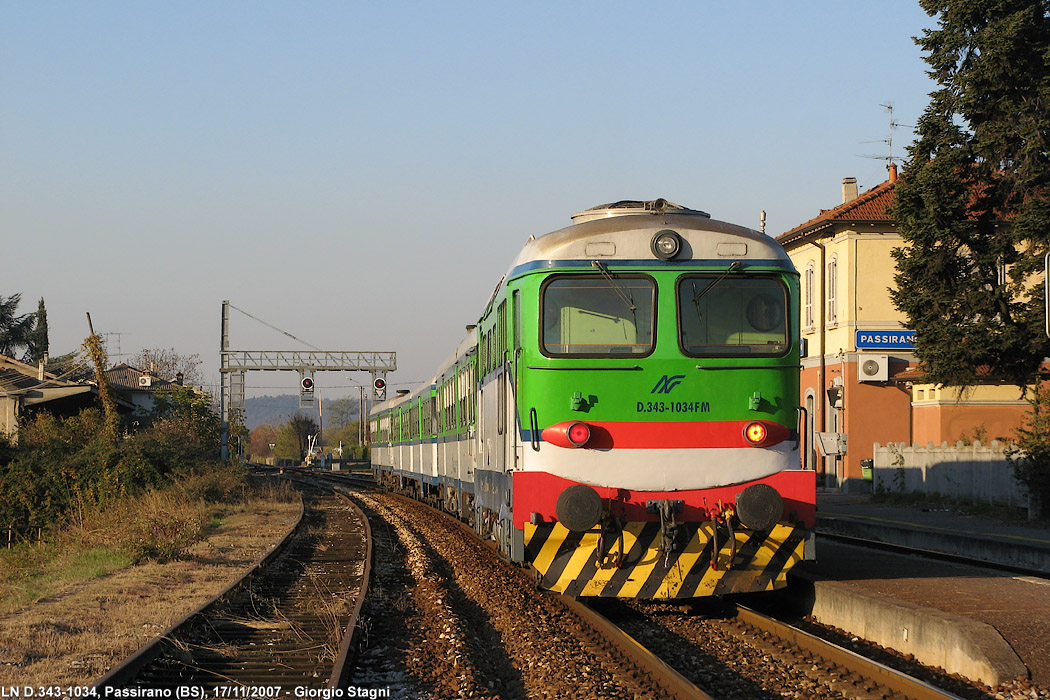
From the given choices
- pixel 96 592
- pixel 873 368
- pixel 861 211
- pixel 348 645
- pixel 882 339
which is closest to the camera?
pixel 348 645

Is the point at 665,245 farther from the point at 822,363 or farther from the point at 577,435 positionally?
the point at 822,363

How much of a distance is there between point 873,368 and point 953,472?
30.3 feet

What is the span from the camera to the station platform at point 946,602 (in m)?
7.48

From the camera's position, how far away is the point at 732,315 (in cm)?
989

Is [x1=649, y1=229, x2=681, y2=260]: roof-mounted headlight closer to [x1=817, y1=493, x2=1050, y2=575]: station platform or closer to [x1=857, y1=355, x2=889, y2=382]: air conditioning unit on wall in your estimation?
[x1=817, y1=493, x2=1050, y2=575]: station platform

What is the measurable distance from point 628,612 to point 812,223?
28.1 m

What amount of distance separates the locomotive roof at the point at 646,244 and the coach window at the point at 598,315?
0.66 feet

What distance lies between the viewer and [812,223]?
36656 millimetres

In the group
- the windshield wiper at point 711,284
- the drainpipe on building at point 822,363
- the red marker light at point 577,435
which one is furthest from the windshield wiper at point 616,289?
the drainpipe on building at point 822,363

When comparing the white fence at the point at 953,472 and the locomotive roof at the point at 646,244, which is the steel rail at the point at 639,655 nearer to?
the locomotive roof at the point at 646,244

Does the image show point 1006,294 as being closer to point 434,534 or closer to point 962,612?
point 434,534

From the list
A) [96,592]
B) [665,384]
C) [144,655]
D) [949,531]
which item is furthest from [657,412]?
[949,531]

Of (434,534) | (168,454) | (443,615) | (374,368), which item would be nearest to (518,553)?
(443,615)

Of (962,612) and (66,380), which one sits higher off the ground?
(66,380)
